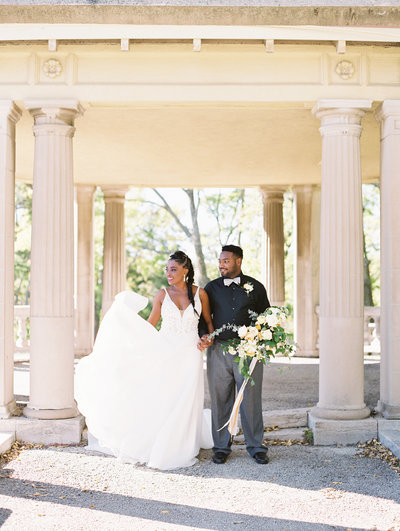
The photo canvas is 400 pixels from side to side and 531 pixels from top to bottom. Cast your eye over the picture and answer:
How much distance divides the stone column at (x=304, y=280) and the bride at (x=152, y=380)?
1040 cm

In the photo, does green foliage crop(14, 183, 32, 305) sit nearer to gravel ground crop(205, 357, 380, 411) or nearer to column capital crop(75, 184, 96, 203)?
column capital crop(75, 184, 96, 203)

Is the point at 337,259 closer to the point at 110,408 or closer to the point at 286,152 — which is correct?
the point at 110,408

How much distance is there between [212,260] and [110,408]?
31.9 meters

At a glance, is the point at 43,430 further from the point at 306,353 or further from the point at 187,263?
the point at 306,353

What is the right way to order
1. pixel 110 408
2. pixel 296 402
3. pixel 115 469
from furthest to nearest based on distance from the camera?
pixel 296 402
pixel 110 408
pixel 115 469

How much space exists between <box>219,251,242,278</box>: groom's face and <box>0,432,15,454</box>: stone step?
11.7 feet

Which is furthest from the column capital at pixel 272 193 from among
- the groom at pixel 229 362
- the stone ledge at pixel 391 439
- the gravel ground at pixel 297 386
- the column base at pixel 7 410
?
the column base at pixel 7 410

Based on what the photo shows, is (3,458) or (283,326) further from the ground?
(283,326)

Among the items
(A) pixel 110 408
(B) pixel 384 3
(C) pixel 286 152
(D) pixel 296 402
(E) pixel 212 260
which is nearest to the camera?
(B) pixel 384 3

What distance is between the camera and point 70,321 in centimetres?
1013

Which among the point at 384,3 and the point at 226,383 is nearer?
the point at 384,3

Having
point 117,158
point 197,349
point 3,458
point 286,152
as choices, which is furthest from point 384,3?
point 117,158

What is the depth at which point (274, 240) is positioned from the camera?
1936 centimetres

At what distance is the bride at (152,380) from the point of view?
28.7 feet
